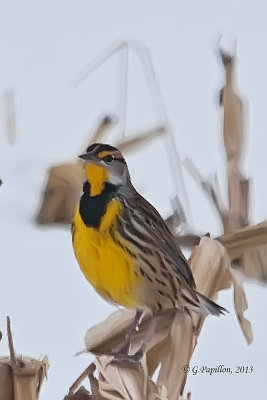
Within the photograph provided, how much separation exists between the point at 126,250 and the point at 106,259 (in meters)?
0.02

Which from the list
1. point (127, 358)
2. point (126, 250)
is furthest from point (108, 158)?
point (127, 358)

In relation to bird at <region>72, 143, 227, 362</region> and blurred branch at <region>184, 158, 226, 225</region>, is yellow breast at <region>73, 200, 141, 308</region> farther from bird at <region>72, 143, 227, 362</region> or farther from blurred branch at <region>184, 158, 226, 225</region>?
blurred branch at <region>184, 158, 226, 225</region>

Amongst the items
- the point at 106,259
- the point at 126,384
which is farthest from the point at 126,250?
the point at 126,384

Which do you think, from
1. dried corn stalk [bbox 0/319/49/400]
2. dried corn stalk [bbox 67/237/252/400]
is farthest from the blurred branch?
dried corn stalk [bbox 0/319/49/400]

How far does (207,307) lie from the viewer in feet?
3.51

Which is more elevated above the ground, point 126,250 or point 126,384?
point 126,250

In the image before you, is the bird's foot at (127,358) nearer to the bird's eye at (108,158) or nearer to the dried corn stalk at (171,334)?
the dried corn stalk at (171,334)

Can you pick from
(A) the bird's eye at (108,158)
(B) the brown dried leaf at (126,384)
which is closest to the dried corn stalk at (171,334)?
(B) the brown dried leaf at (126,384)

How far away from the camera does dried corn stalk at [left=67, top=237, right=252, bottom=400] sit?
3.37ft

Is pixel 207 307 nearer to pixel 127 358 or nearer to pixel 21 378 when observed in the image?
pixel 127 358

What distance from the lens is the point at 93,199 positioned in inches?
40.9

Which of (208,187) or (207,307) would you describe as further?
(208,187)

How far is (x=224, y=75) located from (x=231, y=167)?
4.4 inches

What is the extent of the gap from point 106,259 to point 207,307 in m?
0.12
